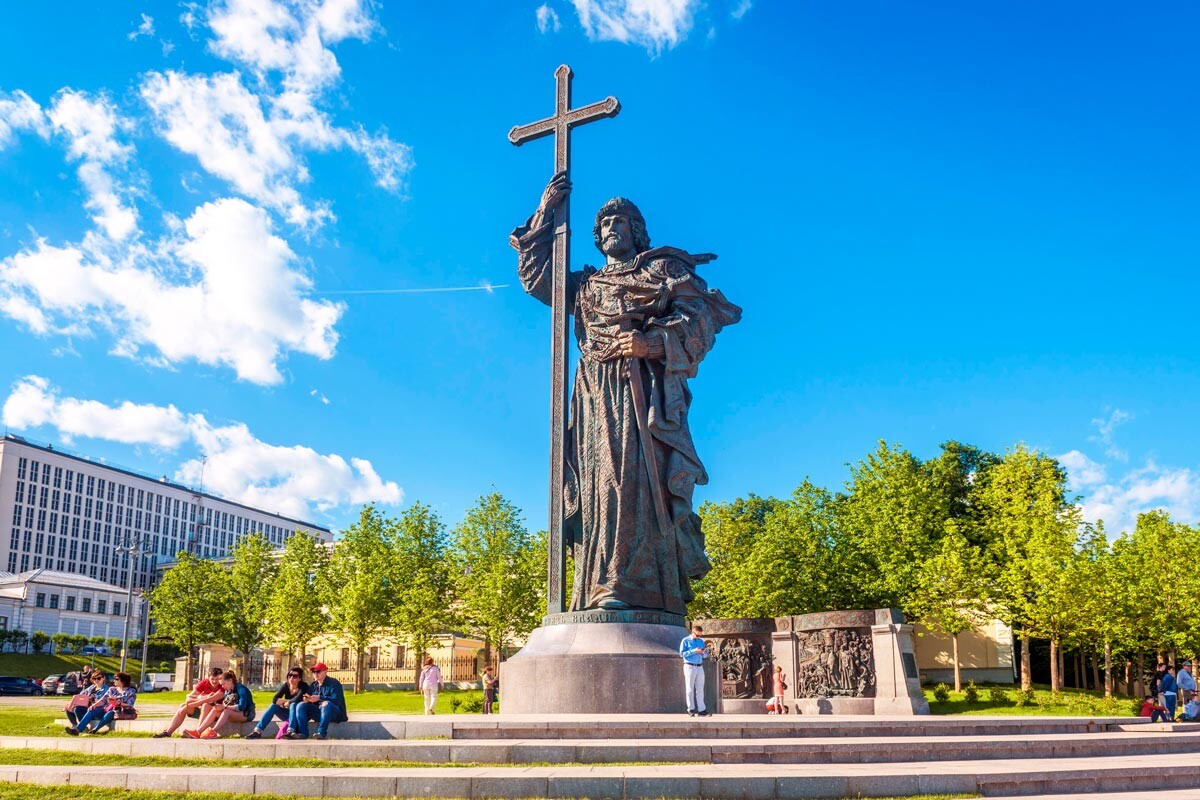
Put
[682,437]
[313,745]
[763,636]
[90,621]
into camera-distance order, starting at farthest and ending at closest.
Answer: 1. [90,621]
2. [763,636]
3. [682,437]
4. [313,745]

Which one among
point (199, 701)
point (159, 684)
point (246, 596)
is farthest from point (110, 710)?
point (159, 684)

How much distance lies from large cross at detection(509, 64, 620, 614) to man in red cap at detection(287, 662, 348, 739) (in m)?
4.28

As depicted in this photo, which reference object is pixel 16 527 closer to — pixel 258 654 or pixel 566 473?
pixel 258 654

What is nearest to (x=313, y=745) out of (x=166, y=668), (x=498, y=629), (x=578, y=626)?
(x=578, y=626)

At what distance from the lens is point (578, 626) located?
14.5 meters

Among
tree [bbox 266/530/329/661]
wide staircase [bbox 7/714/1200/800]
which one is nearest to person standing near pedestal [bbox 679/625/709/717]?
wide staircase [bbox 7/714/1200/800]

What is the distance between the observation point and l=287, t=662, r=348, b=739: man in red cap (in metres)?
11.2

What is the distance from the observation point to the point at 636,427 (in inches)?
606

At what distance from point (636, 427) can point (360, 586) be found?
31.9m

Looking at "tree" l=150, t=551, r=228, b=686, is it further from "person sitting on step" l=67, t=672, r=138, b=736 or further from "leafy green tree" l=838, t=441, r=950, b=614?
"person sitting on step" l=67, t=672, r=138, b=736

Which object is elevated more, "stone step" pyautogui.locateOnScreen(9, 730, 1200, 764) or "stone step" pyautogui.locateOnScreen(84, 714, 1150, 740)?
"stone step" pyautogui.locateOnScreen(84, 714, 1150, 740)

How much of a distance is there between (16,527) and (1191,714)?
105 meters

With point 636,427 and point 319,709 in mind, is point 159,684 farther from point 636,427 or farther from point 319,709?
point 319,709

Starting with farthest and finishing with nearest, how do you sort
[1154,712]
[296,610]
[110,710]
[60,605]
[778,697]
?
[60,605] < [296,610] < [778,697] < [1154,712] < [110,710]
